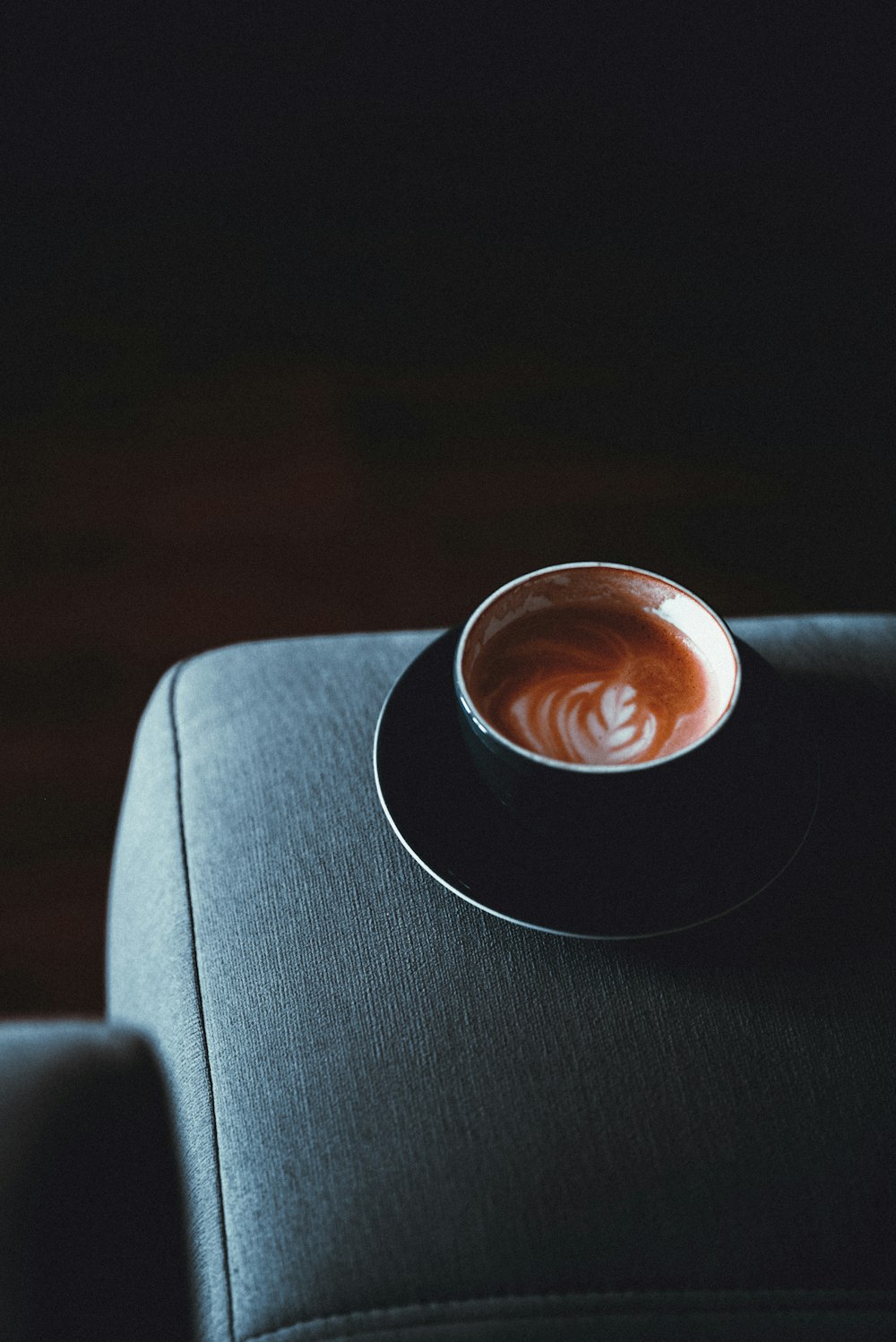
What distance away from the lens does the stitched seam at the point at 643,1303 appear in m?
0.47

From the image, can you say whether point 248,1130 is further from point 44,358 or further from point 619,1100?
point 44,358

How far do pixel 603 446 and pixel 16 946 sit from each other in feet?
3.41

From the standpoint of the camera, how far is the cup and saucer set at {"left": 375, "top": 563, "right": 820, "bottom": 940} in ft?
1.69

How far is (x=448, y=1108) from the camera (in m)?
0.52

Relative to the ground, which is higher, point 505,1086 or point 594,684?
point 594,684

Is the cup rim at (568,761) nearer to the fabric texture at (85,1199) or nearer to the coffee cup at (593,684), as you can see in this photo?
the coffee cup at (593,684)

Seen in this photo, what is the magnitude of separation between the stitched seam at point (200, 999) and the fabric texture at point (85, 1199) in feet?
0.15

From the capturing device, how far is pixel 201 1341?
50cm

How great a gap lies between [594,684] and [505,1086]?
0.22 meters

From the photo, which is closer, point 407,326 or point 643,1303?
point 643,1303

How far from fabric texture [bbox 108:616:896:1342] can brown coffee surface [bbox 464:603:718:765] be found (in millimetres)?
104

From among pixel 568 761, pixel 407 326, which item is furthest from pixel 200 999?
pixel 407 326

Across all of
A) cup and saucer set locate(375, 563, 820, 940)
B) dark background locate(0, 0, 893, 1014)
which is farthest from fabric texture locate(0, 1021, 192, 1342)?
dark background locate(0, 0, 893, 1014)

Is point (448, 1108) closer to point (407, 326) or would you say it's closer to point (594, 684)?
point (594, 684)
